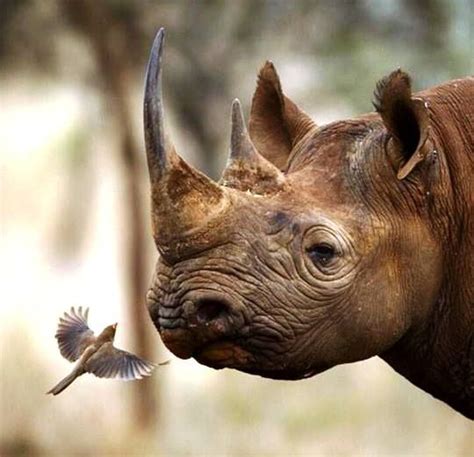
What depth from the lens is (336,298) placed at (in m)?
6.53

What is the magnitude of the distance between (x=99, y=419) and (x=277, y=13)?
209 inches

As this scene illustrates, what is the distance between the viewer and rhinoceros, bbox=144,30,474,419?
6312 millimetres

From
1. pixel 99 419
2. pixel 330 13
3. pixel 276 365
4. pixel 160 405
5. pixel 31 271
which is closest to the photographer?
pixel 276 365

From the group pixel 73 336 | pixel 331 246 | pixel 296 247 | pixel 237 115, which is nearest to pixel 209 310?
pixel 296 247

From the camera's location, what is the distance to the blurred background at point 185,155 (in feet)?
54.8

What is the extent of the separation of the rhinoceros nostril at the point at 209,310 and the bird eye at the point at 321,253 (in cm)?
39

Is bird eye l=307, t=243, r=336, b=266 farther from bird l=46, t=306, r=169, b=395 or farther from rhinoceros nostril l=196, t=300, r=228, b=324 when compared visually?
bird l=46, t=306, r=169, b=395

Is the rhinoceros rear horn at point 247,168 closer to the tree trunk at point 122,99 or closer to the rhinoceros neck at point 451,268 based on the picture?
the rhinoceros neck at point 451,268

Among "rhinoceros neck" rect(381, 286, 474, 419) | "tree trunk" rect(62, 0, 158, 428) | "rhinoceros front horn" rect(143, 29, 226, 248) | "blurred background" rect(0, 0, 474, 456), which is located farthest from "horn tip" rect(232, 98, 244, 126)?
"tree trunk" rect(62, 0, 158, 428)

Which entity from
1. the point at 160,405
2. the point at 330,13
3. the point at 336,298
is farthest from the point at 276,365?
the point at 330,13

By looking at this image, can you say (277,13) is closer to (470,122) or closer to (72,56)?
(72,56)

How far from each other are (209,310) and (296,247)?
0.39 metres

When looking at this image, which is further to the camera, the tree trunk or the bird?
the tree trunk

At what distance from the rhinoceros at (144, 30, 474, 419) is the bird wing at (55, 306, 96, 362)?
91 cm
